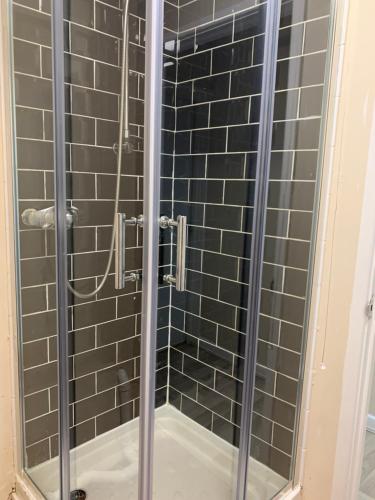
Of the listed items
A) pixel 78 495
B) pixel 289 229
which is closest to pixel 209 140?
pixel 289 229

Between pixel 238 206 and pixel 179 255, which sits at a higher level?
pixel 238 206

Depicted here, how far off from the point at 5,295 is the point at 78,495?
2.81ft

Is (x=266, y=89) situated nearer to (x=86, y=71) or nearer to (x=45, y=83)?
(x=86, y=71)

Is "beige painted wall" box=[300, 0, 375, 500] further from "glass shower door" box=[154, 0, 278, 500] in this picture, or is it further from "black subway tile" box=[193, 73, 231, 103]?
"black subway tile" box=[193, 73, 231, 103]

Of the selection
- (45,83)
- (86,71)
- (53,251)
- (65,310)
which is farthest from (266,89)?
(65,310)

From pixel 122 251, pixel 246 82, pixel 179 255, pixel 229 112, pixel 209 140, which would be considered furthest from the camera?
pixel 209 140

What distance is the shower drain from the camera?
56.6 inches

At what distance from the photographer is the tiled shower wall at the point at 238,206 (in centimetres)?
138

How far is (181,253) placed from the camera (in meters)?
1.43

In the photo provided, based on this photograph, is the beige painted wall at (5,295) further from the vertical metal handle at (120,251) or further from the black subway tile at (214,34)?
the black subway tile at (214,34)

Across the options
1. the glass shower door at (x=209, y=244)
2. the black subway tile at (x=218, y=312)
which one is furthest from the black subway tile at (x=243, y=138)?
the black subway tile at (x=218, y=312)

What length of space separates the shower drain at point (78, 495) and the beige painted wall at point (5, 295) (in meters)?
0.24

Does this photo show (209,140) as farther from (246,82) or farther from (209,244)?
(209,244)

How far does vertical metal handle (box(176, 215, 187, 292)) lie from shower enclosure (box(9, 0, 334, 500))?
0.01 metres
